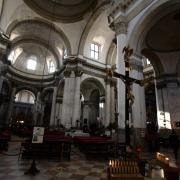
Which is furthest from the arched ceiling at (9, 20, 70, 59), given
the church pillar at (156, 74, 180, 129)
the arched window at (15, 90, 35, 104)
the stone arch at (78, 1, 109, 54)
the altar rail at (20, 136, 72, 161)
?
the altar rail at (20, 136, 72, 161)

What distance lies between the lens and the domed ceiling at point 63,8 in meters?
18.9

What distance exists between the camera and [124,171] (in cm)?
323

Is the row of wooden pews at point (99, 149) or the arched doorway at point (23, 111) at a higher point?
the arched doorway at point (23, 111)

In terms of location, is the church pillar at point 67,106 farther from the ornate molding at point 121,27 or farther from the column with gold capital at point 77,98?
the ornate molding at point 121,27

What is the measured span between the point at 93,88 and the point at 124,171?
2311 cm

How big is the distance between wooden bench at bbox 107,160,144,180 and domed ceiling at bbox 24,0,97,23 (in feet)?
62.2

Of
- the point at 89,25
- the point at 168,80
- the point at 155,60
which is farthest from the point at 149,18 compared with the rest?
the point at 89,25

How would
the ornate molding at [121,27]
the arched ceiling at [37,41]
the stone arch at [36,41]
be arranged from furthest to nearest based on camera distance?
the stone arch at [36,41] < the arched ceiling at [37,41] < the ornate molding at [121,27]

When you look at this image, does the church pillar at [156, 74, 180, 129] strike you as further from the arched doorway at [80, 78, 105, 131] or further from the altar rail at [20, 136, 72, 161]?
the altar rail at [20, 136, 72, 161]

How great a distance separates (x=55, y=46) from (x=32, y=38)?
12.6 ft

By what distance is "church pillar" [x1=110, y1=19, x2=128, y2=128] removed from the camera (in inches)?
364

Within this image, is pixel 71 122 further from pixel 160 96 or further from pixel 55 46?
pixel 55 46

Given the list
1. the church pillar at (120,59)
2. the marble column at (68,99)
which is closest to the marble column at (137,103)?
the church pillar at (120,59)

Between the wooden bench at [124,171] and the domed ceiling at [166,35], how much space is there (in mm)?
11066
